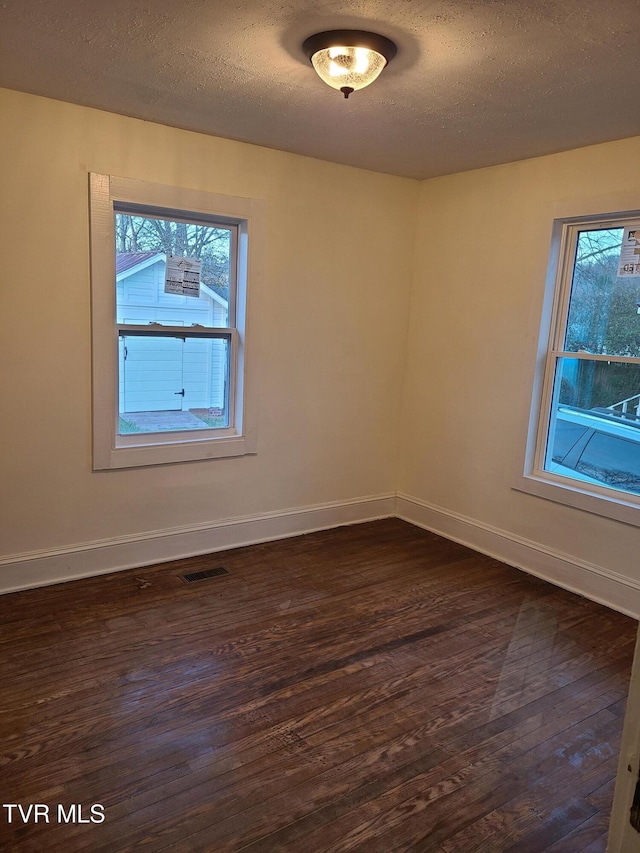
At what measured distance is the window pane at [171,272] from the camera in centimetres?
331

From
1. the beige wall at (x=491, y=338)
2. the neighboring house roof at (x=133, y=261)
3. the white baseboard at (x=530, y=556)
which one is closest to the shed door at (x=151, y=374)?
the neighboring house roof at (x=133, y=261)

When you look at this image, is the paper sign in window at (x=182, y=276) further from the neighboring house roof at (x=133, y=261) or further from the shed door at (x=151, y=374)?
the shed door at (x=151, y=374)

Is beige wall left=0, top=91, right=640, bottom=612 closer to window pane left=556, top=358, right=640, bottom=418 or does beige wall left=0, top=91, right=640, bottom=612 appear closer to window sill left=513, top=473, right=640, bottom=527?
window sill left=513, top=473, right=640, bottom=527

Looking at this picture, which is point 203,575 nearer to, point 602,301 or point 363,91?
point 363,91

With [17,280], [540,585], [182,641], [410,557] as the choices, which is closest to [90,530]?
[182,641]

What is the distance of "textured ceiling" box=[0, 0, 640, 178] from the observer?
1940 mm

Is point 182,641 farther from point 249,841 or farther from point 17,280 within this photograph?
point 17,280

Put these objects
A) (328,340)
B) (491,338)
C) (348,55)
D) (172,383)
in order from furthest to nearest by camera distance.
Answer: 1. (328,340)
2. (491,338)
3. (172,383)
4. (348,55)

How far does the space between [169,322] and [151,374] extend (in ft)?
1.07

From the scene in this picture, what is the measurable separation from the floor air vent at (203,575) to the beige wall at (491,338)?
167cm

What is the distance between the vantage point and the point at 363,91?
2584 mm

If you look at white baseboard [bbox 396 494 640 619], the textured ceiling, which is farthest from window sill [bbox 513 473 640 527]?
the textured ceiling

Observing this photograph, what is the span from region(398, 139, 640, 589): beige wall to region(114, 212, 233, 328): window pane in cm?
150

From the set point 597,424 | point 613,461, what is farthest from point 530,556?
point 597,424
